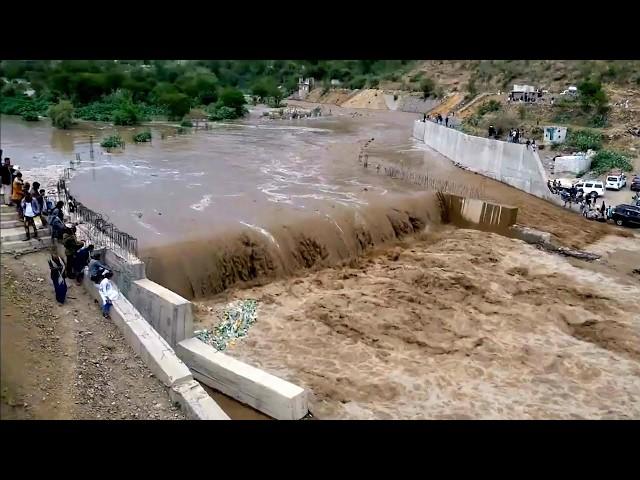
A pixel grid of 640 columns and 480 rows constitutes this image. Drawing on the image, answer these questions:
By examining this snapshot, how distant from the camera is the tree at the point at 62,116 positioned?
38.8 meters

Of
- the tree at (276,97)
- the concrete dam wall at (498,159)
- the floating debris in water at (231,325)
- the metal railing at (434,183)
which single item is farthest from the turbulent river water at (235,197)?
the tree at (276,97)

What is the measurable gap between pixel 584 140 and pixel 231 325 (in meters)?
23.4

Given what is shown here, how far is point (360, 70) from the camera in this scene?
87.0 meters

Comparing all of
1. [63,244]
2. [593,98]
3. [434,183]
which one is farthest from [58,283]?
[593,98]

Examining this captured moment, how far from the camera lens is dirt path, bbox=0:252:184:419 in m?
6.65

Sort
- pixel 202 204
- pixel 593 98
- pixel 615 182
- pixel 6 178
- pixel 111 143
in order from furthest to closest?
pixel 593 98 → pixel 111 143 → pixel 615 182 → pixel 202 204 → pixel 6 178

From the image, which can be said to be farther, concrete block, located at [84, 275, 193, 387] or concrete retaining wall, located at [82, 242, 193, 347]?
concrete retaining wall, located at [82, 242, 193, 347]

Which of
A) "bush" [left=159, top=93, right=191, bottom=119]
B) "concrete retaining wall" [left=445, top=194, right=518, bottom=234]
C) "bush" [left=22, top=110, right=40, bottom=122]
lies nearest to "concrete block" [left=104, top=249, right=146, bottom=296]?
"concrete retaining wall" [left=445, top=194, right=518, bottom=234]

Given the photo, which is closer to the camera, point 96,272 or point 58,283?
point 58,283

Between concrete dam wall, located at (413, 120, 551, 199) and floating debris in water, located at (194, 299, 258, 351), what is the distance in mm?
16063

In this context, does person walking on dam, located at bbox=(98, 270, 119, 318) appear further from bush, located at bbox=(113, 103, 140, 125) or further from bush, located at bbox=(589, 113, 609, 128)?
bush, located at bbox=(113, 103, 140, 125)

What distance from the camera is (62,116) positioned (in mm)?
38750

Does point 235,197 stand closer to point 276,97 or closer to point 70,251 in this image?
point 70,251
